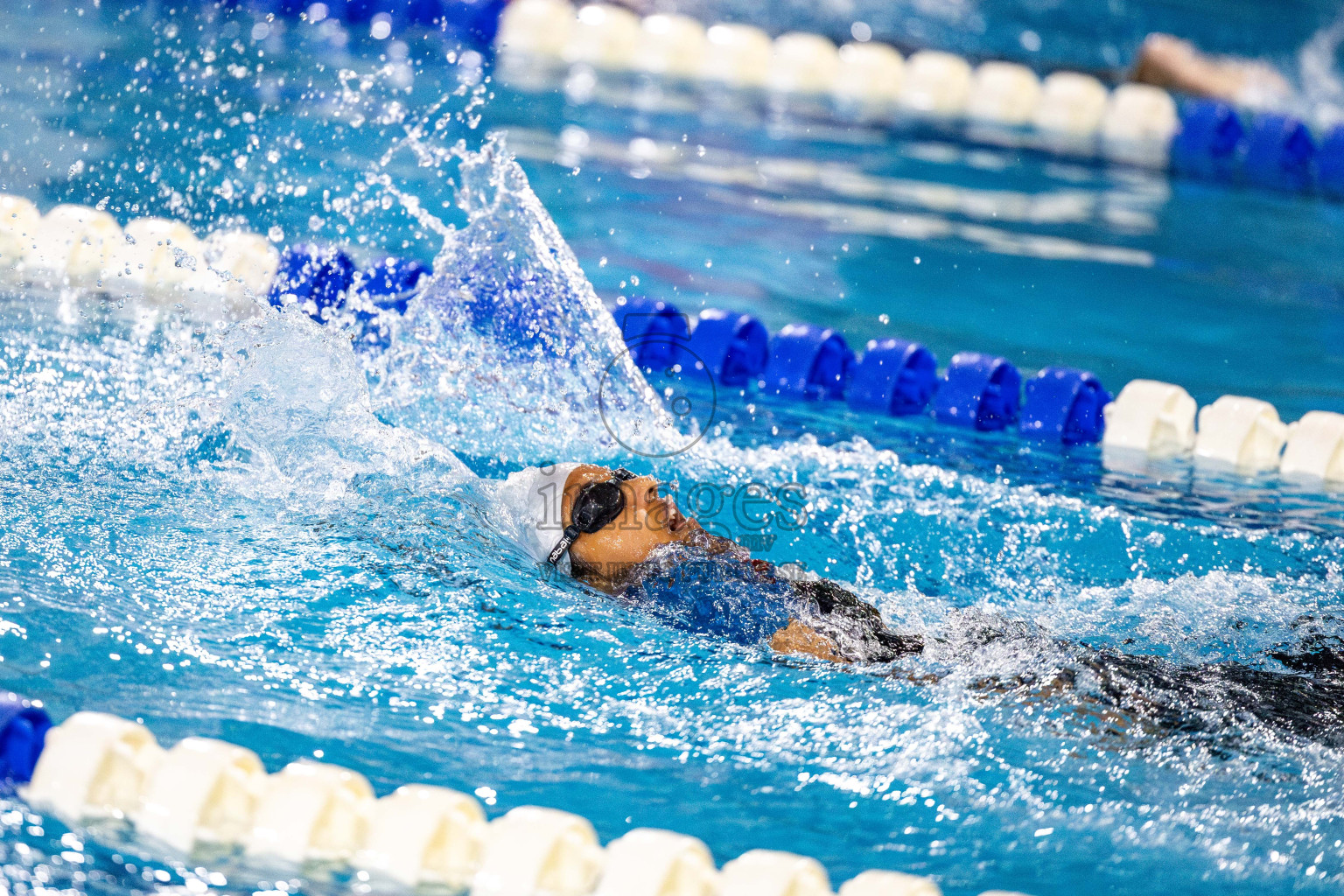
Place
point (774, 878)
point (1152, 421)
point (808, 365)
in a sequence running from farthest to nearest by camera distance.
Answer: point (808, 365), point (1152, 421), point (774, 878)

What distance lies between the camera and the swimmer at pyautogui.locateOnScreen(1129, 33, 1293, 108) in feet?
29.8

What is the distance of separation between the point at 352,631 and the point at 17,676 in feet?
1.88

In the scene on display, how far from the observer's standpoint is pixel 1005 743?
2.34m

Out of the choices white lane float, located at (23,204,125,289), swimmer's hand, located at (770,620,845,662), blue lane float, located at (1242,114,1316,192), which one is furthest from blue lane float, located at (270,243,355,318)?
blue lane float, located at (1242,114,1316,192)

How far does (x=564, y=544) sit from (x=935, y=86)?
22.6 ft

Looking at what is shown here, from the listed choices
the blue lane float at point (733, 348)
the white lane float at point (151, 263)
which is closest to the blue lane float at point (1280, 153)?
the blue lane float at point (733, 348)

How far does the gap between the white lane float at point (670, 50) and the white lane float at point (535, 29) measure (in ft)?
1.59

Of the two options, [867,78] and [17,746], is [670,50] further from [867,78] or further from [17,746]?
[17,746]

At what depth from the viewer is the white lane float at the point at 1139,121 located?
8406mm

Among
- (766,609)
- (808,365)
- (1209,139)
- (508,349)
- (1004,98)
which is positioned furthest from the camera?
(1004,98)

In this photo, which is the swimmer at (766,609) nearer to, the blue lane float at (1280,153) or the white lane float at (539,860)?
the white lane float at (539,860)

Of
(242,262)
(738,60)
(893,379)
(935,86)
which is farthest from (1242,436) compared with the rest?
(738,60)

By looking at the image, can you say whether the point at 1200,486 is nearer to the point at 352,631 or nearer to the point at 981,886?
the point at 981,886

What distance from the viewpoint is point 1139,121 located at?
8.49 m
